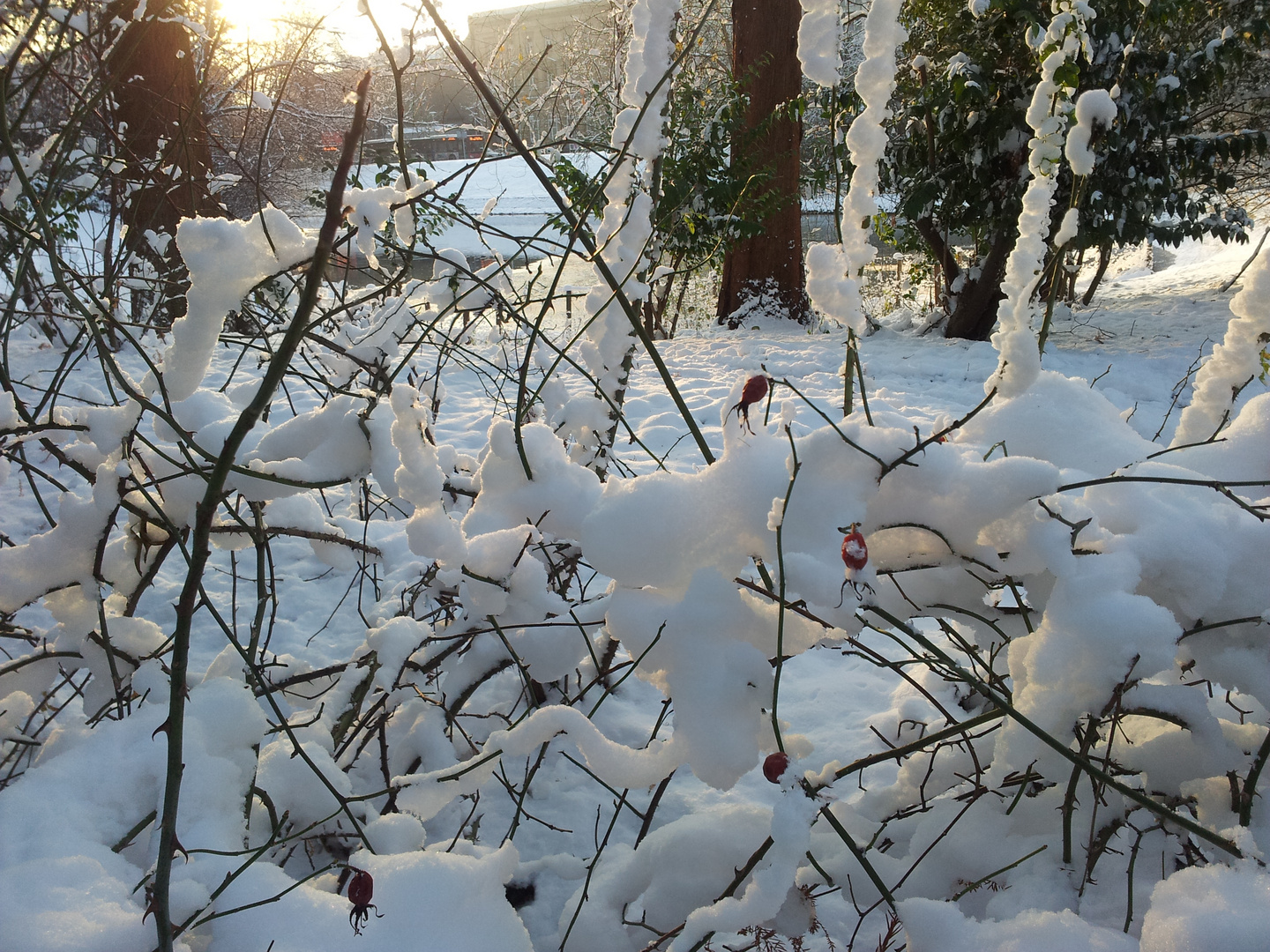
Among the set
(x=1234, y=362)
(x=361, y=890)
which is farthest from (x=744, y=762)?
(x=1234, y=362)

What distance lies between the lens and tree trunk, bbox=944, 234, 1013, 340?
207 inches

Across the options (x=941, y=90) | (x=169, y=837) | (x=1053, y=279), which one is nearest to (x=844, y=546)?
(x=169, y=837)

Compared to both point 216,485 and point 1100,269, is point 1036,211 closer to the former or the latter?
point 216,485

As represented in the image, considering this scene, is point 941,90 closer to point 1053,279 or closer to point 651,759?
point 1053,279

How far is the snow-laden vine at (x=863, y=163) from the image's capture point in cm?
100

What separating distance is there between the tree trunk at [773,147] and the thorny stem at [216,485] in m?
5.48

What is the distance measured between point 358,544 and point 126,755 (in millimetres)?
546

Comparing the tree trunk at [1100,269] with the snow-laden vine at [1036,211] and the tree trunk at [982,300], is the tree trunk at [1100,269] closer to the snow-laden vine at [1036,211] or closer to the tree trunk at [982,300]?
the tree trunk at [982,300]

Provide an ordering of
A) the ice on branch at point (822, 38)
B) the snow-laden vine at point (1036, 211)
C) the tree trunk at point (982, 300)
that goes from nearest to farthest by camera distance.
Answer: the snow-laden vine at point (1036, 211)
the ice on branch at point (822, 38)
the tree trunk at point (982, 300)

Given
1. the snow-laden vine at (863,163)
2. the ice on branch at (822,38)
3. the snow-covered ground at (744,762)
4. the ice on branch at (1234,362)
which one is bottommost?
the snow-covered ground at (744,762)

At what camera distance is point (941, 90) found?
489cm

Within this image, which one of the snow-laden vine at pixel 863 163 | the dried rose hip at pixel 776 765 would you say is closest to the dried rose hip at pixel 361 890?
the dried rose hip at pixel 776 765

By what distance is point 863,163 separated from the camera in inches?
40.3

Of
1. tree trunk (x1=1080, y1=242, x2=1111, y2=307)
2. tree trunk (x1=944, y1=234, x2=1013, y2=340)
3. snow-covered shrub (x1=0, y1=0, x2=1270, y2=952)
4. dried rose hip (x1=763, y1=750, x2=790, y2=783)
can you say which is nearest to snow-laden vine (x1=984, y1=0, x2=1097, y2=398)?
snow-covered shrub (x1=0, y1=0, x2=1270, y2=952)
